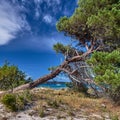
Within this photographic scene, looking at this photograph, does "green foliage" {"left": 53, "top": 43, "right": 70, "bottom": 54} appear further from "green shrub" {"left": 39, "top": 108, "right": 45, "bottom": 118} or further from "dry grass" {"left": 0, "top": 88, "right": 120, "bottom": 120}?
"green shrub" {"left": 39, "top": 108, "right": 45, "bottom": 118}

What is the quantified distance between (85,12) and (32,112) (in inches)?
255

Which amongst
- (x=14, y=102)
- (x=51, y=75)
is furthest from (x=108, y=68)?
(x=51, y=75)

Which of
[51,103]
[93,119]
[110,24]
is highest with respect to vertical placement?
[110,24]

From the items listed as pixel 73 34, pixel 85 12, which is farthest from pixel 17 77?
pixel 85 12

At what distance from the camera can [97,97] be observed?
1352 centimetres

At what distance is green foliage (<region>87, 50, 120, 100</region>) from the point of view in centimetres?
934

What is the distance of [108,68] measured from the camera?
32.5 ft

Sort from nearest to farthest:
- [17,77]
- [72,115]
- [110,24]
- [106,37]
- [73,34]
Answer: [72,115], [110,24], [106,37], [73,34], [17,77]

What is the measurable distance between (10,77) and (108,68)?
8.54 metres

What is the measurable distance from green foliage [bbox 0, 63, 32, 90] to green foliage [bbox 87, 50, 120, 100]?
7030 millimetres

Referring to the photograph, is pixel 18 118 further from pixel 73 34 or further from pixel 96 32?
pixel 73 34

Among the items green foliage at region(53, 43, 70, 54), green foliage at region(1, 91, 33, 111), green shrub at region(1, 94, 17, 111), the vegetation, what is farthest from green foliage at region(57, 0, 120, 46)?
green shrub at region(1, 94, 17, 111)

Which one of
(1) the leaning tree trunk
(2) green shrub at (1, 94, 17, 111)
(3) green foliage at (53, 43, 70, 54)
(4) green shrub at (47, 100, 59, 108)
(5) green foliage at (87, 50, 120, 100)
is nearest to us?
(2) green shrub at (1, 94, 17, 111)

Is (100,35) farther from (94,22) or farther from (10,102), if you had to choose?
(10,102)
